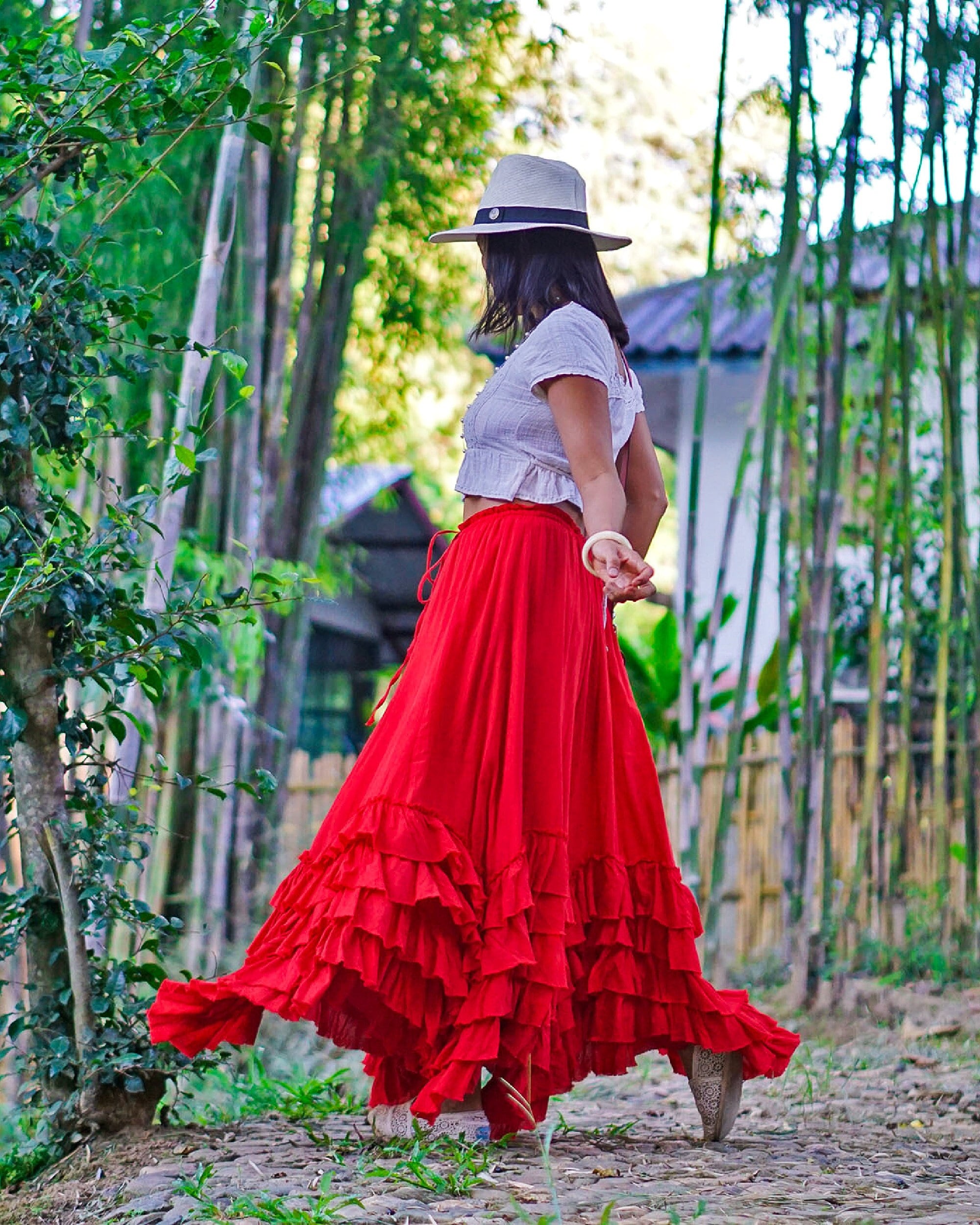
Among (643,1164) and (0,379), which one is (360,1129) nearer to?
(643,1164)

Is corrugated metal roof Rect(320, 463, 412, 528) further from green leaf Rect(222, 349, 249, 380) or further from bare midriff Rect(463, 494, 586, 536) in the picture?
green leaf Rect(222, 349, 249, 380)

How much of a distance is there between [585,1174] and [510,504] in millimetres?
928

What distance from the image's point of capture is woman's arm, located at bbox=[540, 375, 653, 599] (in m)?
1.72

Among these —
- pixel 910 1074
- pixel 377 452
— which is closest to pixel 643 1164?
pixel 910 1074

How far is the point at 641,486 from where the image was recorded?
2064mm

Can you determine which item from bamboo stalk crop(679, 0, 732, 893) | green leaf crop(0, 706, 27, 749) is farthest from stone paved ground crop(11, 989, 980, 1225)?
bamboo stalk crop(679, 0, 732, 893)

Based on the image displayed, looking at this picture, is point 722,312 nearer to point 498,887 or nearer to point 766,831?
point 766,831

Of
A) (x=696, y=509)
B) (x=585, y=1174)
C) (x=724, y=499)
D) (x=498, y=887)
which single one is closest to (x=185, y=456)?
(x=498, y=887)

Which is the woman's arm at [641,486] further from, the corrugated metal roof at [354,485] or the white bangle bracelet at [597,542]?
the corrugated metal roof at [354,485]

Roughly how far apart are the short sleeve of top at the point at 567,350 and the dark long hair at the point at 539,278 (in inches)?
1.7

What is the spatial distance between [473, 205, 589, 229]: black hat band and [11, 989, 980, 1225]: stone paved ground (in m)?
1.29

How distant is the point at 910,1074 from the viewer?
9.28 ft

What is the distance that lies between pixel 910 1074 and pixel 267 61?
2.38 metres

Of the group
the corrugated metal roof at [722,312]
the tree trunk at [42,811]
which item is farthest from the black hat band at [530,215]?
the corrugated metal roof at [722,312]
